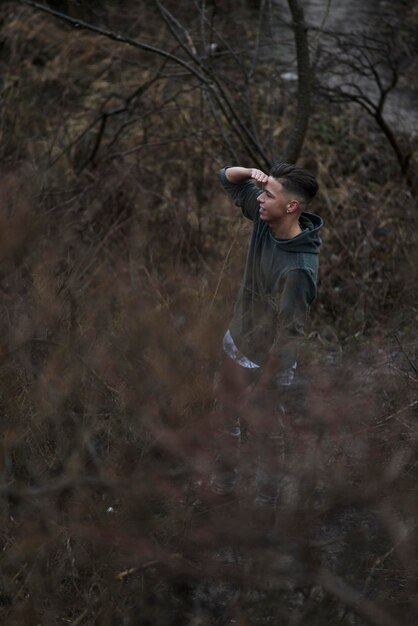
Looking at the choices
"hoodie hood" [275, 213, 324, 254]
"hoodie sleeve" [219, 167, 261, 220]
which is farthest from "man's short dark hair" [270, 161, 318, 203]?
"hoodie sleeve" [219, 167, 261, 220]

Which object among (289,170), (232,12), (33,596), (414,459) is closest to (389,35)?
(232,12)

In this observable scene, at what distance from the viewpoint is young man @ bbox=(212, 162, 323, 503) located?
10.3 ft

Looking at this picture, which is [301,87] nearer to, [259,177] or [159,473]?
[259,177]

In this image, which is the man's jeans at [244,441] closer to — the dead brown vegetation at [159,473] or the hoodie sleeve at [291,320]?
the dead brown vegetation at [159,473]

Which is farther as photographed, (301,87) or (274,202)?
(301,87)

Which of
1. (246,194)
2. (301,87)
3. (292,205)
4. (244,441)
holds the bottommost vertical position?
(301,87)

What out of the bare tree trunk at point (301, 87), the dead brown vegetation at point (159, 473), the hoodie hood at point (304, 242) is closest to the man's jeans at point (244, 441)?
the dead brown vegetation at point (159, 473)

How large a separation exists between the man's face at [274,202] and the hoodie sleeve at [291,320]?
23 cm

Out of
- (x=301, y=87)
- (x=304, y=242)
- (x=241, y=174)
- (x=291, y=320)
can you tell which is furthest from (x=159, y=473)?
(x=301, y=87)

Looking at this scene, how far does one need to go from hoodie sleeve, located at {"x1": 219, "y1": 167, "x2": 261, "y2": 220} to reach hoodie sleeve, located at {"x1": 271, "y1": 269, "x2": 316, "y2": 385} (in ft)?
1.47

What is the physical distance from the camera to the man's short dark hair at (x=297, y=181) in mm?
3602

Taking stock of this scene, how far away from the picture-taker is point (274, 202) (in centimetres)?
360

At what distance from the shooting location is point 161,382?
2828mm

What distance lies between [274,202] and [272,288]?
319mm
